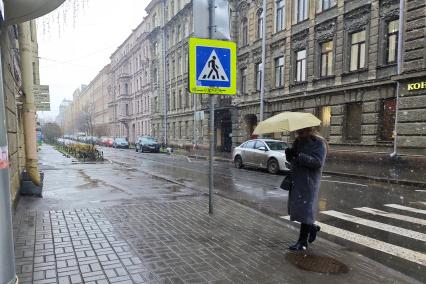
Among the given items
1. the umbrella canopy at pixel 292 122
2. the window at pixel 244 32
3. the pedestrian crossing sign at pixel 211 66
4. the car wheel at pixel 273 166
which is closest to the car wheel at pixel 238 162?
the car wheel at pixel 273 166

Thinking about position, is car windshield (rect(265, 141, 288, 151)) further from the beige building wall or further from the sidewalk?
the beige building wall

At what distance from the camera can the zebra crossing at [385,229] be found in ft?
16.1

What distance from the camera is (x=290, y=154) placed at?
4.62m

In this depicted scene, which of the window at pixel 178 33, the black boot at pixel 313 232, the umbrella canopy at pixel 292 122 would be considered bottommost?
the black boot at pixel 313 232

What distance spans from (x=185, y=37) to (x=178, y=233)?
36333 mm

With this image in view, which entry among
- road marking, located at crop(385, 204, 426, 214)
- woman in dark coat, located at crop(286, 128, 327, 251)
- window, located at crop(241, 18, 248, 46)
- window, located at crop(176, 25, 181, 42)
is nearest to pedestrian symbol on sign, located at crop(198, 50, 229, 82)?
woman in dark coat, located at crop(286, 128, 327, 251)

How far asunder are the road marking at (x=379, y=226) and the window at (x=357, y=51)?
1277 centimetres

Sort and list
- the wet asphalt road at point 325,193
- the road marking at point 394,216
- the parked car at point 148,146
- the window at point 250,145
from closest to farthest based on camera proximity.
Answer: the road marking at point 394,216 → the wet asphalt road at point 325,193 → the window at point 250,145 → the parked car at point 148,146

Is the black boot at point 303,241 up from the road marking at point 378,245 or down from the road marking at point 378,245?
up

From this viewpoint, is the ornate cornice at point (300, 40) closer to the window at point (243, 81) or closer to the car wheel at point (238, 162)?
the window at point (243, 81)

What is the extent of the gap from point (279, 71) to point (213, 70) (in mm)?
18730

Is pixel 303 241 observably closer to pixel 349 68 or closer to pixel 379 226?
pixel 379 226

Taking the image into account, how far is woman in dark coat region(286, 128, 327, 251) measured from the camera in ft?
14.5

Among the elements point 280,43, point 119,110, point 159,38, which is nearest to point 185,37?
point 159,38
